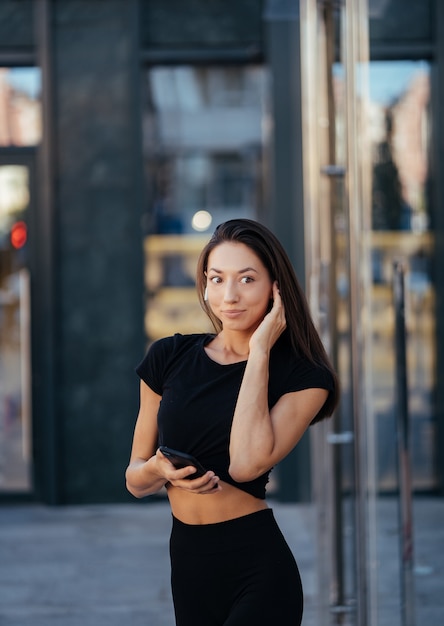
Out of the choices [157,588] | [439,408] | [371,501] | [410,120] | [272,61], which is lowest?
[157,588]

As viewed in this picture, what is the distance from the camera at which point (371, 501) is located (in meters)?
4.13

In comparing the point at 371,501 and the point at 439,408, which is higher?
the point at 439,408

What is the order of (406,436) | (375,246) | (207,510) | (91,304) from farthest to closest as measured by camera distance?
(91,304) < (375,246) < (406,436) < (207,510)

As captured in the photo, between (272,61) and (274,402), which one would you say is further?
(272,61)

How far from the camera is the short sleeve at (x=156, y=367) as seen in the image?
273cm

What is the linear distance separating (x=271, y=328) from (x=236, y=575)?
593mm

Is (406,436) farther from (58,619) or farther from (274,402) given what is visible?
(58,619)

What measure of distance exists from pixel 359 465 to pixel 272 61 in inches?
→ 170

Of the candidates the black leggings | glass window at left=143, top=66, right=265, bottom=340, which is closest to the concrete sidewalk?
the black leggings

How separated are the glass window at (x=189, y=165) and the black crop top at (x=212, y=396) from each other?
5.38 meters

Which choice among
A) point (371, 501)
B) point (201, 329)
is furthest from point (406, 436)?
point (201, 329)

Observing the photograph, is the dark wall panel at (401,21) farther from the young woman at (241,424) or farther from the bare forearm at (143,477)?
the bare forearm at (143,477)

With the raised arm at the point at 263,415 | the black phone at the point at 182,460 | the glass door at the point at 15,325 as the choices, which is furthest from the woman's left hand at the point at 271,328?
the glass door at the point at 15,325

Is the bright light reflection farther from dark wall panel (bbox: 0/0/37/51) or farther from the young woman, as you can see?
the young woman
